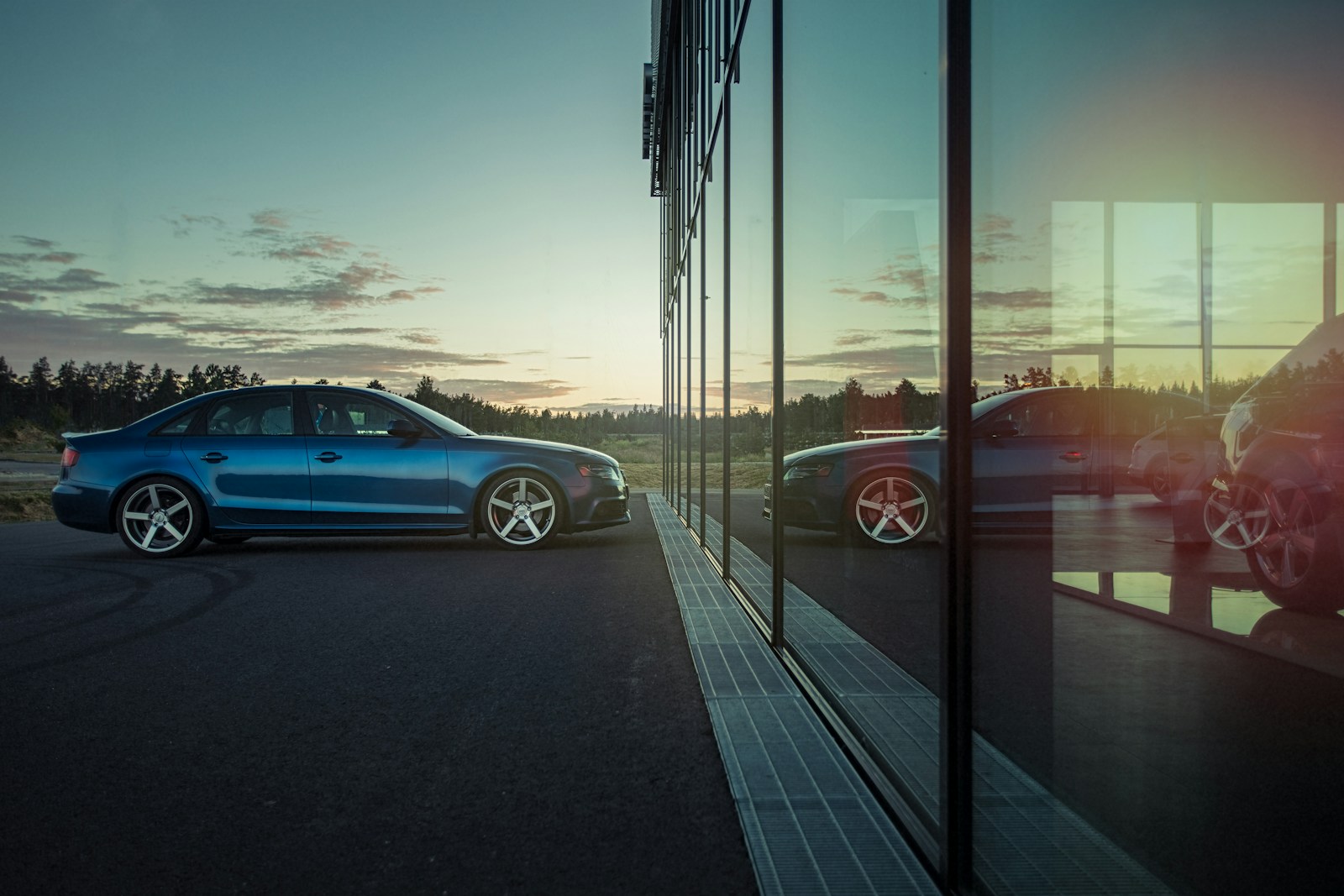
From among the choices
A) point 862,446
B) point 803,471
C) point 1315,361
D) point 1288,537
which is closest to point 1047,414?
point 1288,537

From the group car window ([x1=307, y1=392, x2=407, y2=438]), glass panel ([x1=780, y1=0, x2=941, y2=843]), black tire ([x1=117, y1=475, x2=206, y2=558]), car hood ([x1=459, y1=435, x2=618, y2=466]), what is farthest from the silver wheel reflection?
black tire ([x1=117, y1=475, x2=206, y2=558])

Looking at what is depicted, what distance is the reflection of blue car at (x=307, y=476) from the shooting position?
907 cm

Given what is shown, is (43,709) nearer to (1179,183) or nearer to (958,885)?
(958,885)

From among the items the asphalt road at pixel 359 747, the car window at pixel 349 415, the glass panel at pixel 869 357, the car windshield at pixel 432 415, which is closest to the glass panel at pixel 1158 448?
the glass panel at pixel 869 357

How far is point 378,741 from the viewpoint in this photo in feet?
11.1

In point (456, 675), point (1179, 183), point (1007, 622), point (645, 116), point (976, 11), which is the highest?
point (645, 116)

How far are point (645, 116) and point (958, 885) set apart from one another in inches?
990

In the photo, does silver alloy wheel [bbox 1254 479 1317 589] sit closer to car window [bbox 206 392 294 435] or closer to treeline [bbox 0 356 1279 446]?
treeline [bbox 0 356 1279 446]

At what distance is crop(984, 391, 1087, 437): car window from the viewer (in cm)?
191

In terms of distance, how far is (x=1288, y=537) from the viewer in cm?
122

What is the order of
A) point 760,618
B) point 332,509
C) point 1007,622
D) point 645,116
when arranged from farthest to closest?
point 645,116 < point 332,509 < point 760,618 < point 1007,622

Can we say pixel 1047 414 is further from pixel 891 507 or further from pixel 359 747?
pixel 359 747

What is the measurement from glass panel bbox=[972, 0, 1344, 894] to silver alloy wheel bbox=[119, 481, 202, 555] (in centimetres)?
862

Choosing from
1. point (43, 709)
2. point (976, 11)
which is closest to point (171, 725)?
point (43, 709)
